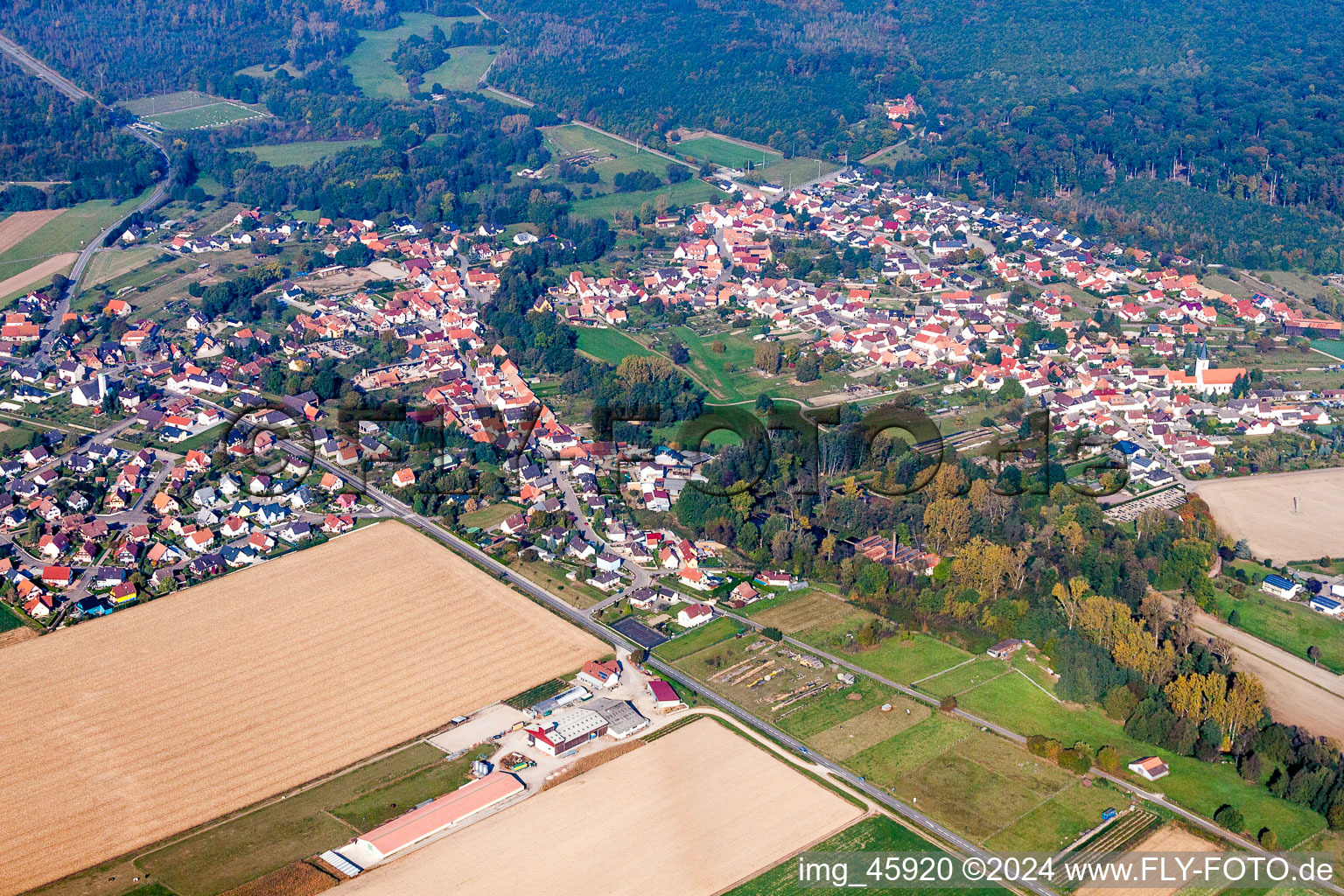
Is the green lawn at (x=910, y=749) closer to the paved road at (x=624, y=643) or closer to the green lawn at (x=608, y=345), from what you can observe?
the paved road at (x=624, y=643)

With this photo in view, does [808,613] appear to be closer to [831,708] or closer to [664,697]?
[831,708]

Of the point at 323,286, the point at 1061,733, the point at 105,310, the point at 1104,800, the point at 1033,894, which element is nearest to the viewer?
the point at 1033,894

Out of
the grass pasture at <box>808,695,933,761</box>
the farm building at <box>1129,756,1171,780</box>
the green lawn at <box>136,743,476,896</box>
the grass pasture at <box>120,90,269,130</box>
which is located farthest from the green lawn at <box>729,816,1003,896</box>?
the grass pasture at <box>120,90,269,130</box>

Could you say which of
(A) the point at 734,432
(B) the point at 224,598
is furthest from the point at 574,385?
(B) the point at 224,598

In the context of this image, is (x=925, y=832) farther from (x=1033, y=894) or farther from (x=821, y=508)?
(x=821, y=508)

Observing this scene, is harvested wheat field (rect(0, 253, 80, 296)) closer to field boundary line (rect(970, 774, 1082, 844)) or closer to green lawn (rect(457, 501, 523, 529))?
green lawn (rect(457, 501, 523, 529))

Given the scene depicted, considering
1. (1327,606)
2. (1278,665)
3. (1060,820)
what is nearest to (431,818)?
(1060,820)
